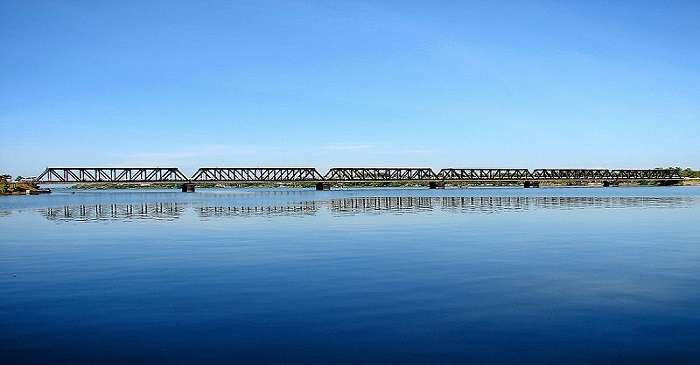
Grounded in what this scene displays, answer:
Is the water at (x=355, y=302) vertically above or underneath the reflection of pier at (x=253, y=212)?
above

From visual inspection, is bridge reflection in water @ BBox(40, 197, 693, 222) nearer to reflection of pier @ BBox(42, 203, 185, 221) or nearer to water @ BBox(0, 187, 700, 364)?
reflection of pier @ BBox(42, 203, 185, 221)

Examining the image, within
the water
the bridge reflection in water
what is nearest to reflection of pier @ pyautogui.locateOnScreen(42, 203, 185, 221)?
the bridge reflection in water

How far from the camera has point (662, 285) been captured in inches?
797

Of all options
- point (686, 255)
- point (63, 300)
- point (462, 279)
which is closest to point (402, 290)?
point (462, 279)

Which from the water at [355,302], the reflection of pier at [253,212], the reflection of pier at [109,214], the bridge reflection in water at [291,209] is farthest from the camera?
the bridge reflection in water at [291,209]

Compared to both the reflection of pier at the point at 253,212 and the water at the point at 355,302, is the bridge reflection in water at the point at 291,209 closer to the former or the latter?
the reflection of pier at the point at 253,212

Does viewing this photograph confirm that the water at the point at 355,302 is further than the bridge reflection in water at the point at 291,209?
No

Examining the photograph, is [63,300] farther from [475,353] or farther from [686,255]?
[686,255]

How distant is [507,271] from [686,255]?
10763mm

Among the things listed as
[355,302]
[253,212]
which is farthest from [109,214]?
[355,302]

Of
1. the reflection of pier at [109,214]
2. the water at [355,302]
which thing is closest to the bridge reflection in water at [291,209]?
the reflection of pier at [109,214]

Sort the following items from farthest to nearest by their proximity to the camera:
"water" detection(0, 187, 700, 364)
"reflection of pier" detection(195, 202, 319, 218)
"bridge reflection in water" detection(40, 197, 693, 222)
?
"bridge reflection in water" detection(40, 197, 693, 222)
"reflection of pier" detection(195, 202, 319, 218)
"water" detection(0, 187, 700, 364)

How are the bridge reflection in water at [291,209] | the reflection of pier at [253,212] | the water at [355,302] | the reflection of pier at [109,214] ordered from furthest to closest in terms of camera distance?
the bridge reflection in water at [291,209] < the reflection of pier at [253,212] < the reflection of pier at [109,214] < the water at [355,302]

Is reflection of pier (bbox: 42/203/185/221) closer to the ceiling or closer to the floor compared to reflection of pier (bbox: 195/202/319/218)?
closer to the ceiling
